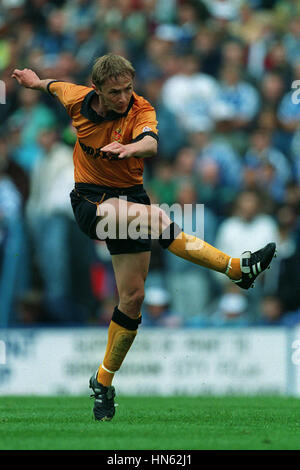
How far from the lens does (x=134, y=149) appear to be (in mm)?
6387

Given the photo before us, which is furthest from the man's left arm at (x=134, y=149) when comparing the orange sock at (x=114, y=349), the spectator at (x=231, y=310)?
the spectator at (x=231, y=310)

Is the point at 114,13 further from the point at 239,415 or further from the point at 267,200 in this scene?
the point at 239,415

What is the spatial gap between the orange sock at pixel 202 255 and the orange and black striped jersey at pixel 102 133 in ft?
2.14

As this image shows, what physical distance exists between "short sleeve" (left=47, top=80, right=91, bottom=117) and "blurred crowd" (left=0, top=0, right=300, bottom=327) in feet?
18.0

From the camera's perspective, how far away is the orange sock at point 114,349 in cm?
724

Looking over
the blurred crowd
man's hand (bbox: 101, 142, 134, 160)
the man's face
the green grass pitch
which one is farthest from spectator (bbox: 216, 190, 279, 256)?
man's hand (bbox: 101, 142, 134, 160)

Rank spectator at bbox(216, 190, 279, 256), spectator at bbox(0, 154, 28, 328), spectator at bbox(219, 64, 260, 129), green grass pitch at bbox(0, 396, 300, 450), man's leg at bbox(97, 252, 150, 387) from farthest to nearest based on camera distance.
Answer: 1. spectator at bbox(219, 64, 260, 129)
2. spectator at bbox(0, 154, 28, 328)
3. spectator at bbox(216, 190, 279, 256)
4. man's leg at bbox(97, 252, 150, 387)
5. green grass pitch at bbox(0, 396, 300, 450)

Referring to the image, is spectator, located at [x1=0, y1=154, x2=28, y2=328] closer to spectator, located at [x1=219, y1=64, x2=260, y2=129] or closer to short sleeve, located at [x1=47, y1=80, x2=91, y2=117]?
spectator, located at [x1=219, y1=64, x2=260, y2=129]

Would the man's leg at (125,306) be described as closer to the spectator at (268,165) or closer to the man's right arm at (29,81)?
the man's right arm at (29,81)

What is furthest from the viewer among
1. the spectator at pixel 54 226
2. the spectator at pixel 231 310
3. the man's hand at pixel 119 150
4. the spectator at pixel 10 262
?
the spectator at pixel 10 262

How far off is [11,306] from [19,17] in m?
5.92

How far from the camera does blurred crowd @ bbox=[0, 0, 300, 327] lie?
1275 cm

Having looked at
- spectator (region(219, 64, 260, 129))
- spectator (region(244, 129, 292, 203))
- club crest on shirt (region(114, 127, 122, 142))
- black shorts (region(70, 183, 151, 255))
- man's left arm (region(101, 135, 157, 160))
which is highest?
spectator (region(219, 64, 260, 129))

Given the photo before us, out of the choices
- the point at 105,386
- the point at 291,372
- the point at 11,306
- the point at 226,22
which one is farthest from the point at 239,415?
the point at 226,22
